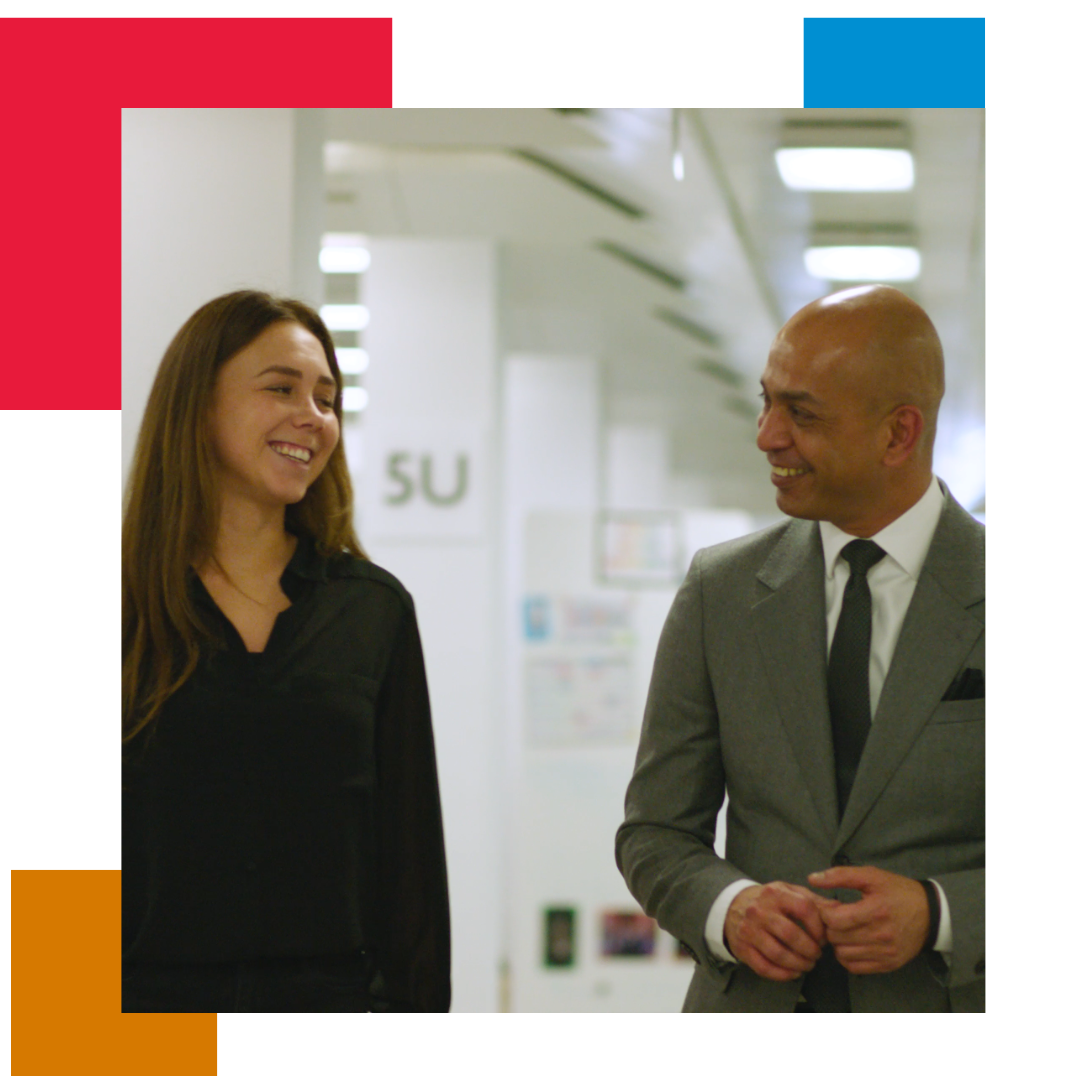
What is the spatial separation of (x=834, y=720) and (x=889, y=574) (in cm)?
26

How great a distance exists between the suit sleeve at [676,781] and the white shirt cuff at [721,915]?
38 millimetres

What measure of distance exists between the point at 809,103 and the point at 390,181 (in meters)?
3.21

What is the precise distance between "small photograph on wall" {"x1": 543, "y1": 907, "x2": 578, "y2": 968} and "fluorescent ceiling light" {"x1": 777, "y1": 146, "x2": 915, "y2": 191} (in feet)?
8.87

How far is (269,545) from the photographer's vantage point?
90.7 inches

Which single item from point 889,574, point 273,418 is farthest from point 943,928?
point 273,418

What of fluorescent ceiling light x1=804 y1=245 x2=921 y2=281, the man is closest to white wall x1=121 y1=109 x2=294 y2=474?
the man

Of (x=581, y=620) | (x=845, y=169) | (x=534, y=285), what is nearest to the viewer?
(x=845, y=169)

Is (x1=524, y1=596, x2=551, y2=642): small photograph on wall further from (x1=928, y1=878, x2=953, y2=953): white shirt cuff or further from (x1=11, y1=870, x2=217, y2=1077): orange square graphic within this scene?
(x1=928, y1=878, x2=953, y2=953): white shirt cuff

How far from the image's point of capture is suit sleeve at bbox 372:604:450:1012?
2.19 metres

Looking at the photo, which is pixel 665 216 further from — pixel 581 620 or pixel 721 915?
pixel 721 915

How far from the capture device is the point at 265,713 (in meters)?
2.16

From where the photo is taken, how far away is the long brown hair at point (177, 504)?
7.34 ft

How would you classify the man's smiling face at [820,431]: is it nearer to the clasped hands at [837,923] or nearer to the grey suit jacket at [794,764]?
the grey suit jacket at [794,764]

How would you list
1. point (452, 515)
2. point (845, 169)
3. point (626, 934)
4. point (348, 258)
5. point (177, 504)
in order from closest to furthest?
1. point (177, 504)
2. point (845, 169)
3. point (626, 934)
4. point (452, 515)
5. point (348, 258)
